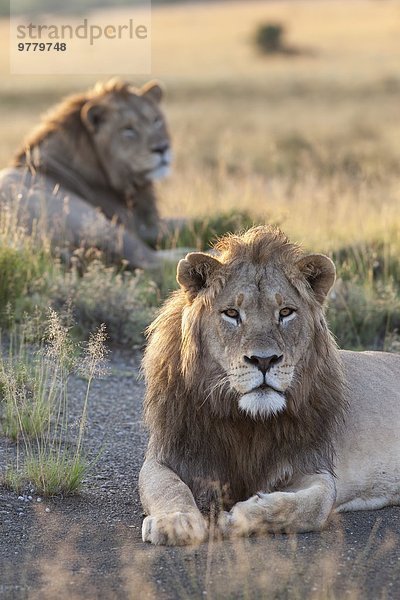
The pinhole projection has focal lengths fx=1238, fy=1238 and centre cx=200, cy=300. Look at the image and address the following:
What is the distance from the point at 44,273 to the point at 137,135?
2738 mm

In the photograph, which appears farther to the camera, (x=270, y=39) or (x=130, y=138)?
(x=270, y=39)

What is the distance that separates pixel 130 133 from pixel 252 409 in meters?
6.44

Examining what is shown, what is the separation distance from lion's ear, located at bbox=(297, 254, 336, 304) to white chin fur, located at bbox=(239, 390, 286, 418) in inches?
22.8

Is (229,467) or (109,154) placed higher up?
(109,154)

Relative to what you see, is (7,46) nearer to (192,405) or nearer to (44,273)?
(44,273)

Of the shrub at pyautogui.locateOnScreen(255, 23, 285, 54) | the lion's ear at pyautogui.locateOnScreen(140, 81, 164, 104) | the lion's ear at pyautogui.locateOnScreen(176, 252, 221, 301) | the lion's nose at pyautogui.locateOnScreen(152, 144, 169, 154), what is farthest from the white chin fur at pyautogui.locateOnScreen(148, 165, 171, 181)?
the shrub at pyautogui.locateOnScreen(255, 23, 285, 54)

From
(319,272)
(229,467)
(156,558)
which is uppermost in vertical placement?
(319,272)

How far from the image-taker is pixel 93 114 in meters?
10.7

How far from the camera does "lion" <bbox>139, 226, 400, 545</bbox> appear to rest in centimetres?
486

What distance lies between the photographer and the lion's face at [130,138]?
1081 centimetres

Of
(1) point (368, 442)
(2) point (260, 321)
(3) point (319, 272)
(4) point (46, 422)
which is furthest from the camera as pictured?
(4) point (46, 422)

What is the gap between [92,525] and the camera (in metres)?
5.22

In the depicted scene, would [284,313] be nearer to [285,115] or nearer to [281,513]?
[281,513]

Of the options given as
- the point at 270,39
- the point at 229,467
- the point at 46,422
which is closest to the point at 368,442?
the point at 229,467
